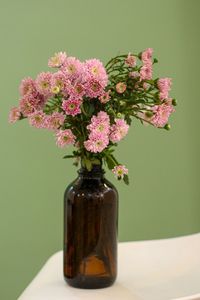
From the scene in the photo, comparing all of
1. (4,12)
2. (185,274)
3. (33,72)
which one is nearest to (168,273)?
(185,274)

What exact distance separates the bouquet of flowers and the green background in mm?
1048

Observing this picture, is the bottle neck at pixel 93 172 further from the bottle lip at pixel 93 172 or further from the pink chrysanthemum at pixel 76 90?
the pink chrysanthemum at pixel 76 90

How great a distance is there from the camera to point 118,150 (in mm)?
2367

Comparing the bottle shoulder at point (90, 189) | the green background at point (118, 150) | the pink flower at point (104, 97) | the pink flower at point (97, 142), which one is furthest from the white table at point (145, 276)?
the green background at point (118, 150)

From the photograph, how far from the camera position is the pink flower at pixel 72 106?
119 centimetres

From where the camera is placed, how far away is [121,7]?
234cm

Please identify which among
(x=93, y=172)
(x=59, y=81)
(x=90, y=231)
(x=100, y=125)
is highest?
(x=59, y=81)

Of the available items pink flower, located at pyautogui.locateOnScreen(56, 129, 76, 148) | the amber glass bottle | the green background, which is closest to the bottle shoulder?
the amber glass bottle

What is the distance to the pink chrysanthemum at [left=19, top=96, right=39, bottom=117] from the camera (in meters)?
1.25

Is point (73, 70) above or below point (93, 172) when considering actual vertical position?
above

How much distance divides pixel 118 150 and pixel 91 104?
3.74 feet

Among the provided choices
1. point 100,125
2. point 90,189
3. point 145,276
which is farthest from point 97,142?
point 145,276

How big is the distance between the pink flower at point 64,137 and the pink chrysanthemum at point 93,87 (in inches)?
3.8

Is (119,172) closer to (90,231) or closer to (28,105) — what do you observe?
(90,231)
